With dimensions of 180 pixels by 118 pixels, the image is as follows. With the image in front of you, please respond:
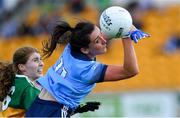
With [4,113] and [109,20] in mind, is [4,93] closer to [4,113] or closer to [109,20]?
[4,113]

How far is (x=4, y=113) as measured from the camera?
7715 millimetres

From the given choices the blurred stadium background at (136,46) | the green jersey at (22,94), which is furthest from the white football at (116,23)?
the blurred stadium background at (136,46)

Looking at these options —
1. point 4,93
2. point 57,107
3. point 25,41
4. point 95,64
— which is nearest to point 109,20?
point 95,64

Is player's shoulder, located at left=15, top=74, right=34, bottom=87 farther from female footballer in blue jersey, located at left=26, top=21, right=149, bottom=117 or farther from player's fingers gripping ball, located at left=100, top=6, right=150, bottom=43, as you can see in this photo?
player's fingers gripping ball, located at left=100, top=6, right=150, bottom=43

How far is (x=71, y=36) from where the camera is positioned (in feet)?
23.5

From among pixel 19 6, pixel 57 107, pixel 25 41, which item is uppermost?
pixel 19 6

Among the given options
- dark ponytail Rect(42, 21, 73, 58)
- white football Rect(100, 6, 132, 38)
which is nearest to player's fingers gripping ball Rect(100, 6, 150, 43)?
white football Rect(100, 6, 132, 38)

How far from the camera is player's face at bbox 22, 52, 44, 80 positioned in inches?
311

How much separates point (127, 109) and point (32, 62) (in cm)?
589

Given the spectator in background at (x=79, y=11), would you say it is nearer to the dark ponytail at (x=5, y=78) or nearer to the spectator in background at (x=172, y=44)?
the spectator in background at (x=172, y=44)

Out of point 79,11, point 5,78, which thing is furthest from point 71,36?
point 79,11

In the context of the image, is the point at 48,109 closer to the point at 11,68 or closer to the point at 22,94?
the point at 22,94

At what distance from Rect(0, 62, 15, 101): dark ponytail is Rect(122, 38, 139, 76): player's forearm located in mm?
1444

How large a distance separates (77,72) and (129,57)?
48 cm
